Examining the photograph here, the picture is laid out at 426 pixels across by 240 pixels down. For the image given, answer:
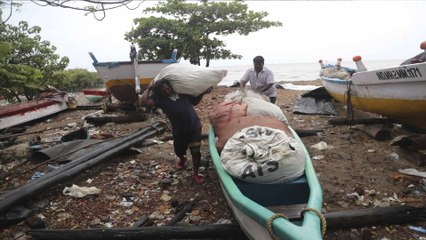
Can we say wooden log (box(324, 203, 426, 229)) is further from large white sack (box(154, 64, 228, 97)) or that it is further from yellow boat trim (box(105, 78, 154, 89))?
yellow boat trim (box(105, 78, 154, 89))

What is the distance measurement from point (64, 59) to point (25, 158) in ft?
21.2

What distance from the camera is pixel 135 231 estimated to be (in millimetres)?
2598

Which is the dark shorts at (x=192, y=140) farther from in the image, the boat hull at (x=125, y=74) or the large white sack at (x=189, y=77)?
the boat hull at (x=125, y=74)

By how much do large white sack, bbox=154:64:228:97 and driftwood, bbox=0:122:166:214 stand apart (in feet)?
5.34

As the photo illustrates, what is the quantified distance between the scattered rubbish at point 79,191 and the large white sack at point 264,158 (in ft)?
6.41

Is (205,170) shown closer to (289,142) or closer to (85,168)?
(85,168)

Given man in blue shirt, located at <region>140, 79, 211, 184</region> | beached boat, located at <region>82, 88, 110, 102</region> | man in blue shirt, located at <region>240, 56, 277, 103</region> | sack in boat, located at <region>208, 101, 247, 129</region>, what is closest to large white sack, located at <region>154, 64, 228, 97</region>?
man in blue shirt, located at <region>140, 79, 211, 184</region>

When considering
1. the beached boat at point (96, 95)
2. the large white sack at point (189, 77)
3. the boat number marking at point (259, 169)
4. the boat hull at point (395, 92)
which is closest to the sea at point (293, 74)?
the large white sack at point (189, 77)

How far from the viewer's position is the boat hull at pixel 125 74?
830cm

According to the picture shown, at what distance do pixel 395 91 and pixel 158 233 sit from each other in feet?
13.5

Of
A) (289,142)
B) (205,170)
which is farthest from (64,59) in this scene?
(289,142)

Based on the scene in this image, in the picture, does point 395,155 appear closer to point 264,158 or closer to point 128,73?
point 264,158

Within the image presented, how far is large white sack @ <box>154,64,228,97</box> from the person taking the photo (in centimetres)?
362

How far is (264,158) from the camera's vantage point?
7.85ft
